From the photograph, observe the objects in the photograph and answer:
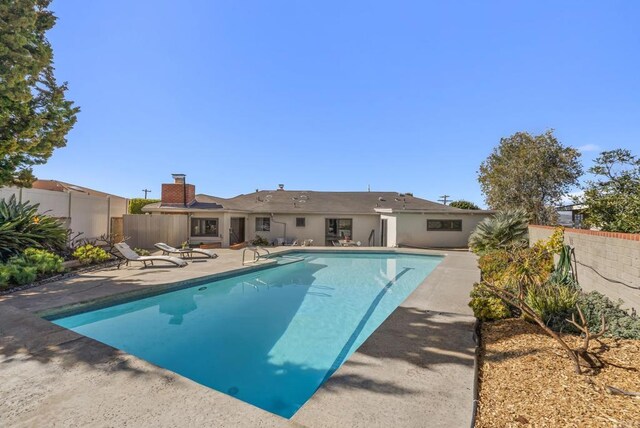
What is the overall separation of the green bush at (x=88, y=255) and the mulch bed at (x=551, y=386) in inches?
530

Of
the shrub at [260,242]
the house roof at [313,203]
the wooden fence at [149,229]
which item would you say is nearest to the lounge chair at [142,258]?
the wooden fence at [149,229]

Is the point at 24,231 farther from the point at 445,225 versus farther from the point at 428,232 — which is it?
the point at 445,225

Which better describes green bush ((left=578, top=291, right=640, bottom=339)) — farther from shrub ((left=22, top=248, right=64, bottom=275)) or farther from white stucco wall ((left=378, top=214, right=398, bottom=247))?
white stucco wall ((left=378, top=214, right=398, bottom=247))

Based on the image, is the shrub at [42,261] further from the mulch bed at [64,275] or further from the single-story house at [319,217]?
the single-story house at [319,217]

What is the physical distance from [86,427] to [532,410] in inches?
171

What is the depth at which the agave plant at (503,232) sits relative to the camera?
15.1 meters

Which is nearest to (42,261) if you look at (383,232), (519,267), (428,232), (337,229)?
(519,267)

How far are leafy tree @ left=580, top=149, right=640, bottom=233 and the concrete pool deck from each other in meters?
9.48

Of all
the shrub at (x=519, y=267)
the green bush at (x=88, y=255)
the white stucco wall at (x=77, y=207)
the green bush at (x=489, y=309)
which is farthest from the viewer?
the white stucco wall at (x=77, y=207)

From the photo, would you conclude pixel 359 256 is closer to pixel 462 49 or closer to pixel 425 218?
pixel 425 218

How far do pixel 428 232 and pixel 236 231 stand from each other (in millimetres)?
13882

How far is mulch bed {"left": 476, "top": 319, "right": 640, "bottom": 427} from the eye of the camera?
9.59ft

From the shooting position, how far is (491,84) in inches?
568

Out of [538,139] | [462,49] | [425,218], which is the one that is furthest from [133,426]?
[538,139]
